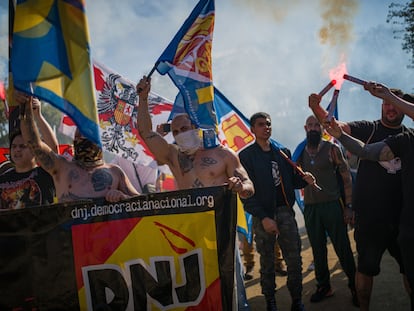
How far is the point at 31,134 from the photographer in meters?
4.07

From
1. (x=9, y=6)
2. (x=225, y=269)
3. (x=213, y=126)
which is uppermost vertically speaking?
(x=9, y=6)

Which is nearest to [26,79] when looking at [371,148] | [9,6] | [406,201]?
[9,6]

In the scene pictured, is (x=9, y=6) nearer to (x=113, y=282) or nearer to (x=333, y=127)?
(x=113, y=282)

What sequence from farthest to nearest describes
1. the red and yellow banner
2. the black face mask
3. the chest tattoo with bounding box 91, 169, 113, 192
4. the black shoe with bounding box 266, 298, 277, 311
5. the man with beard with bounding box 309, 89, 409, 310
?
the black face mask < the black shoe with bounding box 266, 298, 277, 311 < the man with beard with bounding box 309, 89, 409, 310 < the chest tattoo with bounding box 91, 169, 113, 192 < the red and yellow banner

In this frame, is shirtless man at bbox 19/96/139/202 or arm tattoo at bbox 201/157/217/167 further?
arm tattoo at bbox 201/157/217/167

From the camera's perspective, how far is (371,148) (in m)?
4.02

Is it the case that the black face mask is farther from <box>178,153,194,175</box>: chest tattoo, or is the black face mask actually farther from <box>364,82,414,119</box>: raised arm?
<box>178,153,194,175</box>: chest tattoo

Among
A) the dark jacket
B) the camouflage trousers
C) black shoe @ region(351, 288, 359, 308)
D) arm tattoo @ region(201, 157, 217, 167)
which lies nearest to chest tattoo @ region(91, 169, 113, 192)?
arm tattoo @ region(201, 157, 217, 167)

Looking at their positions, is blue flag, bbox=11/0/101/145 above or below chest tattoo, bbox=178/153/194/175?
above

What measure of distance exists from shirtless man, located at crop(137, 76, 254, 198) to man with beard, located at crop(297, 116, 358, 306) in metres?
1.83

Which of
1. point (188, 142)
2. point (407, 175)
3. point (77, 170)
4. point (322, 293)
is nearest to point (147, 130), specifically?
point (188, 142)

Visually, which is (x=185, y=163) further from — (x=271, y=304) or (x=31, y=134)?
(x=271, y=304)

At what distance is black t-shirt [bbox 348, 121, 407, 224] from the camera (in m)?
4.40

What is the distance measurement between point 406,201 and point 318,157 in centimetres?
226
